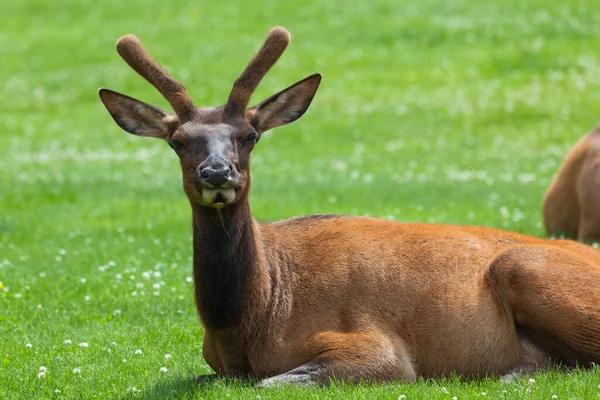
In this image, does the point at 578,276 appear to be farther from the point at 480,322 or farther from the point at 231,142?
the point at 231,142

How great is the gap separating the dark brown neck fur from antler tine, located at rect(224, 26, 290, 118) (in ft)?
2.14

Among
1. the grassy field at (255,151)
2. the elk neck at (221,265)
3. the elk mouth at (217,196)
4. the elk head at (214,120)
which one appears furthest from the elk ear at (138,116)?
the grassy field at (255,151)

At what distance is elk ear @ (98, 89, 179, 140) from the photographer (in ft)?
25.7

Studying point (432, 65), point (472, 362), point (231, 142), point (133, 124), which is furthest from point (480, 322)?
point (432, 65)

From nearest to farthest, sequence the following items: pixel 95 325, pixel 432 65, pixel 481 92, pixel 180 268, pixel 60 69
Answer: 1. pixel 95 325
2. pixel 180 268
3. pixel 481 92
4. pixel 432 65
5. pixel 60 69

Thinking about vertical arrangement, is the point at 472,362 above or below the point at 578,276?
below

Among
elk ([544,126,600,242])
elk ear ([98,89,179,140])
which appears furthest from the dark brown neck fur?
elk ([544,126,600,242])

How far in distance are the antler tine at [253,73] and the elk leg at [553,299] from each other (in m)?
2.14

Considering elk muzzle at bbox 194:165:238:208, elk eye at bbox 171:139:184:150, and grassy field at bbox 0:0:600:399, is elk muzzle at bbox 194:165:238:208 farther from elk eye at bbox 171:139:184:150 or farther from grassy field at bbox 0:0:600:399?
grassy field at bbox 0:0:600:399

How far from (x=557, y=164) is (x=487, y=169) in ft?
4.39

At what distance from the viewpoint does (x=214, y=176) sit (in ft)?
22.8

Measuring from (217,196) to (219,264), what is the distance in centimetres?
61

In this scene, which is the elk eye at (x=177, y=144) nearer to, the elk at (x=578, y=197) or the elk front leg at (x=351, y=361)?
the elk front leg at (x=351, y=361)

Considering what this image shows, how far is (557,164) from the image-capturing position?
67.1 ft
